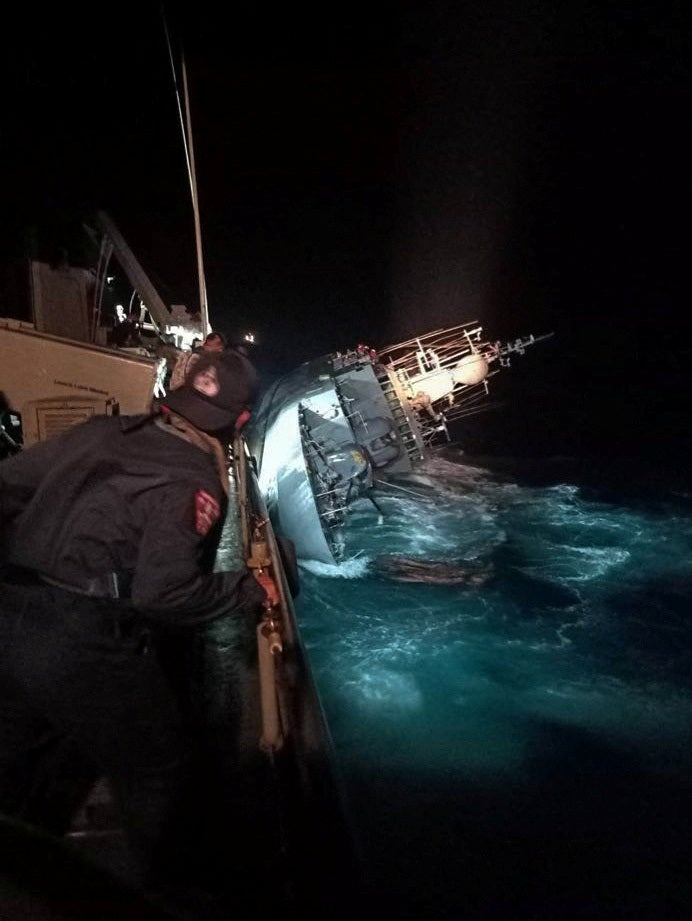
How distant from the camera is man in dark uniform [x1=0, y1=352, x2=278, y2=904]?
1913 mm

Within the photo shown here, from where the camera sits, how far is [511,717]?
9305mm

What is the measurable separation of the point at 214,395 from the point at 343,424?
12861mm

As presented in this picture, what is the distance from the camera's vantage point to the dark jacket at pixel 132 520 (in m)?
1.90

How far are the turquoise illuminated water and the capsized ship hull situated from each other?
5.99ft

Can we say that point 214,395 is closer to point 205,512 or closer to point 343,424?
point 205,512

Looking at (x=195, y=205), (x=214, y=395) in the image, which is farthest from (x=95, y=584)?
(x=195, y=205)

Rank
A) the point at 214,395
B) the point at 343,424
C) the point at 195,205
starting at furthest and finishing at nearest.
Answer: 1. the point at 343,424
2. the point at 195,205
3. the point at 214,395

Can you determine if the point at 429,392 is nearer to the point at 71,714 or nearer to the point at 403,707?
the point at 403,707

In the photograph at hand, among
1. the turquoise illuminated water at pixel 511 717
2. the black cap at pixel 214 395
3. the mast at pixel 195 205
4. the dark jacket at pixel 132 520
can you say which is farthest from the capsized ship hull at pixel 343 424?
the dark jacket at pixel 132 520

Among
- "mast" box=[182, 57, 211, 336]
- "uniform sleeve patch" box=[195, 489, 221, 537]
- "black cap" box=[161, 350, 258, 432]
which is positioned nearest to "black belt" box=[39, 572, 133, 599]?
"uniform sleeve patch" box=[195, 489, 221, 537]

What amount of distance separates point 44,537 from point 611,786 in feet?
29.4

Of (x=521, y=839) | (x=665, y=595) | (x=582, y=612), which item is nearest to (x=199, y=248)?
(x=521, y=839)

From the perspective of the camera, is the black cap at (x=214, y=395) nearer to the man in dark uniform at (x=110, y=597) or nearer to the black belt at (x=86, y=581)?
the man in dark uniform at (x=110, y=597)

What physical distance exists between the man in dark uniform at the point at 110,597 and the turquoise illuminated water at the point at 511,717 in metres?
1.90
